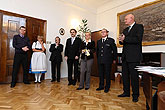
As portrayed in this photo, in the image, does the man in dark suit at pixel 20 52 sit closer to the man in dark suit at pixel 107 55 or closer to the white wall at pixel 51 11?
the white wall at pixel 51 11

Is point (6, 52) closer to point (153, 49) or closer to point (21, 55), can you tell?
point (21, 55)

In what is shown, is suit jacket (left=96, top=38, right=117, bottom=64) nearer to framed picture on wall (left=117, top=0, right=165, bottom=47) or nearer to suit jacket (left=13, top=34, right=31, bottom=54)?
framed picture on wall (left=117, top=0, right=165, bottom=47)

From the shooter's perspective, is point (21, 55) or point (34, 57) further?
point (34, 57)

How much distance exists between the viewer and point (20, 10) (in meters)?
3.39

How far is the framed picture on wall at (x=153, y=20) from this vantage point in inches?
121

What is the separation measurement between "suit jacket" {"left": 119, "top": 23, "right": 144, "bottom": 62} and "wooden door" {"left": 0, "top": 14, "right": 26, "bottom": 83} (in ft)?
9.71

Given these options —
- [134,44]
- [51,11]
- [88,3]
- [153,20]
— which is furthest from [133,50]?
[88,3]

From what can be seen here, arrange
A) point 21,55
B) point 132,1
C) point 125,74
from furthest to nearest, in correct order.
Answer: point 132,1 → point 21,55 → point 125,74

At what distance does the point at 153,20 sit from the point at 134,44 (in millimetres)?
1829

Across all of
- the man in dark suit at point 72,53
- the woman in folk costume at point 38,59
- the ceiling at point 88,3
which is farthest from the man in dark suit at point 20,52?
the ceiling at point 88,3

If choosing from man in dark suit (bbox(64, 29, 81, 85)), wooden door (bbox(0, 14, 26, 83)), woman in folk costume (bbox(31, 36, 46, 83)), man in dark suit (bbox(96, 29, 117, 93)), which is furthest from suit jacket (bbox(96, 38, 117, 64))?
wooden door (bbox(0, 14, 26, 83))

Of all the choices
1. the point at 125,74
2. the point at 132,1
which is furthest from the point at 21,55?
the point at 132,1

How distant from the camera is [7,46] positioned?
10.4 feet

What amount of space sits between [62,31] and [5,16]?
5.71 ft
